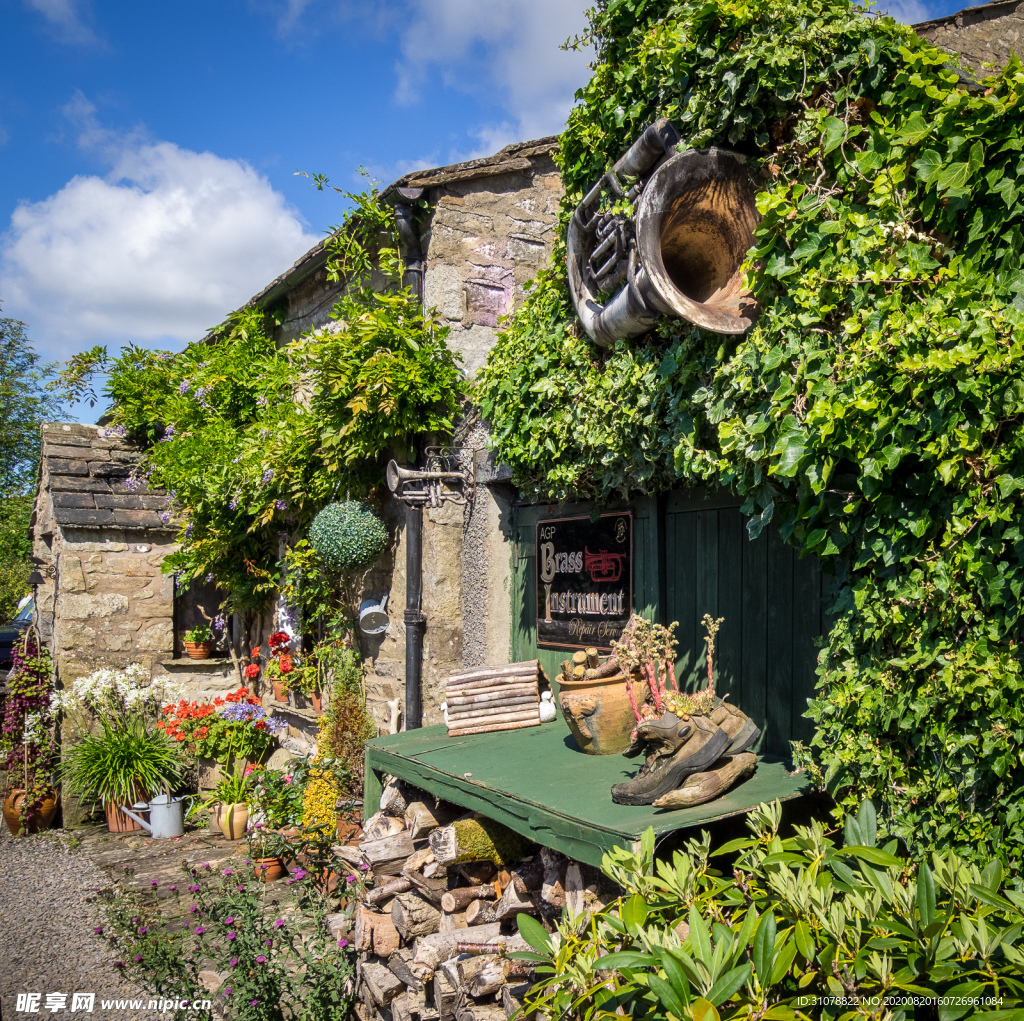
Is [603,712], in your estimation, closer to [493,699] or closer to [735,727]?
[735,727]

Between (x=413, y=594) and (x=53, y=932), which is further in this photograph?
(x=413, y=594)

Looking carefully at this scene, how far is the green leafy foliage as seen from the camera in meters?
5.04

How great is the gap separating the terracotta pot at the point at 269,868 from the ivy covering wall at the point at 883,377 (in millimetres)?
4274

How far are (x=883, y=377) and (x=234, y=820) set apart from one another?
6119 mm

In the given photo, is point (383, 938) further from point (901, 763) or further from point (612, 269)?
point (612, 269)

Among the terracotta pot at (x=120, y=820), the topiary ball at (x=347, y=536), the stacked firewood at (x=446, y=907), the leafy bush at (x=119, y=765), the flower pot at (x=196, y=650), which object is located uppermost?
the topiary ball at (x=347, y=536)

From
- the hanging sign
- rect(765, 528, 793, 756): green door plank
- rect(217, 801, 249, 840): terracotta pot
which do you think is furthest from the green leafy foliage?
rect(765, 528, 793, 756): green door plank

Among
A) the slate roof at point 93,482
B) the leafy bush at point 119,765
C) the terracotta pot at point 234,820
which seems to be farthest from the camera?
the slate roof at point 93,482

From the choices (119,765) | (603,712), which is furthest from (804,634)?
(119,765)

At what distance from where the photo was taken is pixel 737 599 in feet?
10.5

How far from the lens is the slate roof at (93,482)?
7484mm

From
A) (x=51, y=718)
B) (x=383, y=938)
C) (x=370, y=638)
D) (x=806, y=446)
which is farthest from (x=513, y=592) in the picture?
(x=51, y=718)

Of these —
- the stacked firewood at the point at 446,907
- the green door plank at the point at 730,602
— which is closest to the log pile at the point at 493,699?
the stacked firewood at the point at 446,907

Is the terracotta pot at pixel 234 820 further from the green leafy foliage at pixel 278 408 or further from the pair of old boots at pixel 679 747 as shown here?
the pair of old boots at pixel 679 747
